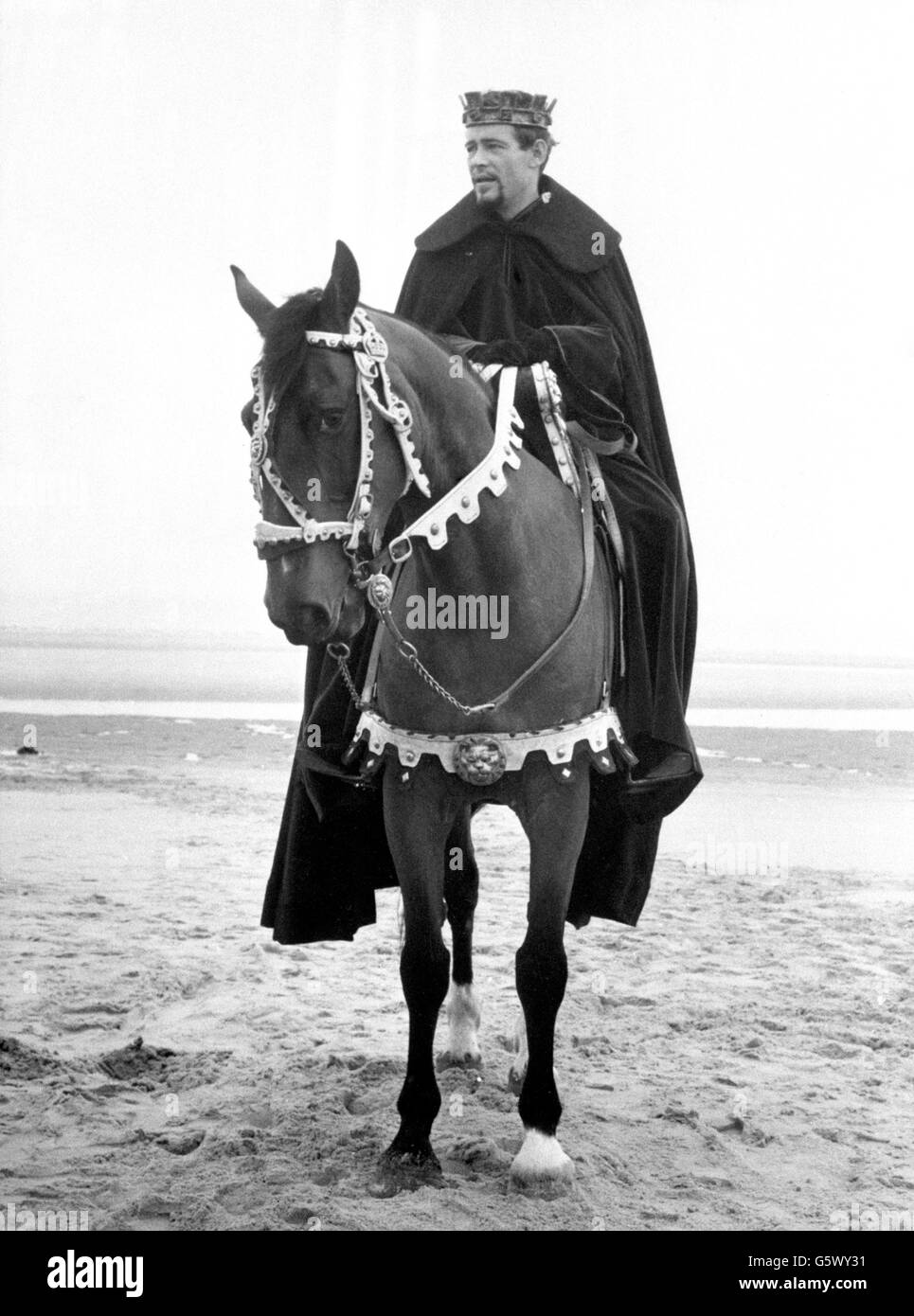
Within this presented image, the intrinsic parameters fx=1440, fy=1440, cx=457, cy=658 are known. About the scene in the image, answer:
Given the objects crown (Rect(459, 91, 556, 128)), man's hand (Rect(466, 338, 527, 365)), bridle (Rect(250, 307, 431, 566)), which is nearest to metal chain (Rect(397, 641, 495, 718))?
bridle (Rect(250, 307, 431, 566))

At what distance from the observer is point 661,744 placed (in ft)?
11.2

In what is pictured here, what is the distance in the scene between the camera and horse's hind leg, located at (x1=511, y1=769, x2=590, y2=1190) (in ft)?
10.2

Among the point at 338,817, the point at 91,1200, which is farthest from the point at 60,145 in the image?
the point at 91,1200

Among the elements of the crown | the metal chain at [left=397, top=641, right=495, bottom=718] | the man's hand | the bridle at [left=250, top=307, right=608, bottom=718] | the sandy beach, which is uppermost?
the crown

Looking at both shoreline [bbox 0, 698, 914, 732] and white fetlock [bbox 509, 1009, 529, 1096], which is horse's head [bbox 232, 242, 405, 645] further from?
shoreline [bbox 0, 698, 914, 732]

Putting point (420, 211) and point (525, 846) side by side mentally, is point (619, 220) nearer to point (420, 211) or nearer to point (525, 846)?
point (420, 211)

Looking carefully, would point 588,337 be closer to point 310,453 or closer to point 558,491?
point 558,491

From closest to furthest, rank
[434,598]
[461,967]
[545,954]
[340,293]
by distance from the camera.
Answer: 1. [340,293]
2. [434,598]
3. [545,954]
4. [461,967]

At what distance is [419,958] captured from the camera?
10.4 feet

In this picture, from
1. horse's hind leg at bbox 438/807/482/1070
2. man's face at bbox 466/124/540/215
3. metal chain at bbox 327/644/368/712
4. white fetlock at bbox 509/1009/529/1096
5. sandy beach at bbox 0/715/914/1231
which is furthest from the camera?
horse's hind leg at bbox 438/807/482/1070

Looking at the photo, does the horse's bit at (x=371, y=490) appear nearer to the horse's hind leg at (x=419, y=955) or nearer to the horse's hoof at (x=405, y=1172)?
the horse's hind leg at (x=419, y=955)

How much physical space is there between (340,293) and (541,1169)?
1931 millimetres

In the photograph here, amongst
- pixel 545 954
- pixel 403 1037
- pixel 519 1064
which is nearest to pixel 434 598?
pixel 545 954

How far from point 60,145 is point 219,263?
81cm
